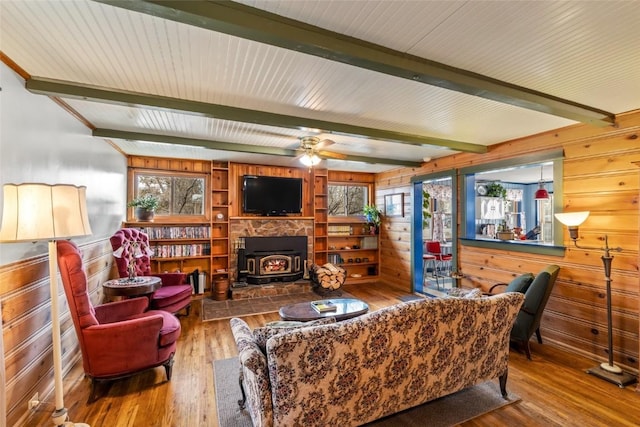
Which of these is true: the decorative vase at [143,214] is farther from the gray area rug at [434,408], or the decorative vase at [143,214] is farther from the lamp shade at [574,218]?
the lamp shade at [574,218]

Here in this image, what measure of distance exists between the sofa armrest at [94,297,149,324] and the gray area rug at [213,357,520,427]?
3.78 ft

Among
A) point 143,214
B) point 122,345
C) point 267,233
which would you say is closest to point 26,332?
point 122,345

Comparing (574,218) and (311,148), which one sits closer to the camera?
(574,218)

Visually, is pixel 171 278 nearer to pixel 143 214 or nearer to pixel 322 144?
pixel 143 214

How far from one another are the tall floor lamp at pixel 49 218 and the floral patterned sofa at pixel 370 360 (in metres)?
1.24

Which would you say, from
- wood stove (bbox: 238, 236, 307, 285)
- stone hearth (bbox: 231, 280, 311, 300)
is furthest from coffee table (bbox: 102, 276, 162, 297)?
wood stove (bbox: 238, 236, 307, 285)

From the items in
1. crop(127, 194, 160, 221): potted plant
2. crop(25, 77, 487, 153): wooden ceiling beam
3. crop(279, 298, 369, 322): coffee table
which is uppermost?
crop(25, 77, 487, 153): wooden ceiling beam

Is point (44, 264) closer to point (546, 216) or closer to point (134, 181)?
point (134, 181)

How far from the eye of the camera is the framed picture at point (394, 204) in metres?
6.02

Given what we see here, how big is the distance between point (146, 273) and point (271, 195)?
2525 mm

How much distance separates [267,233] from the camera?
578 centimetres

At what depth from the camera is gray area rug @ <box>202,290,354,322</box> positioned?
4.43m

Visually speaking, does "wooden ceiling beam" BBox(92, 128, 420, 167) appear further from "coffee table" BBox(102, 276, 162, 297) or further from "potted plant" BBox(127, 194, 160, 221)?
"coffee table" BBox(102, 276, 162, 297)

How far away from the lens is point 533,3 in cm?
143
